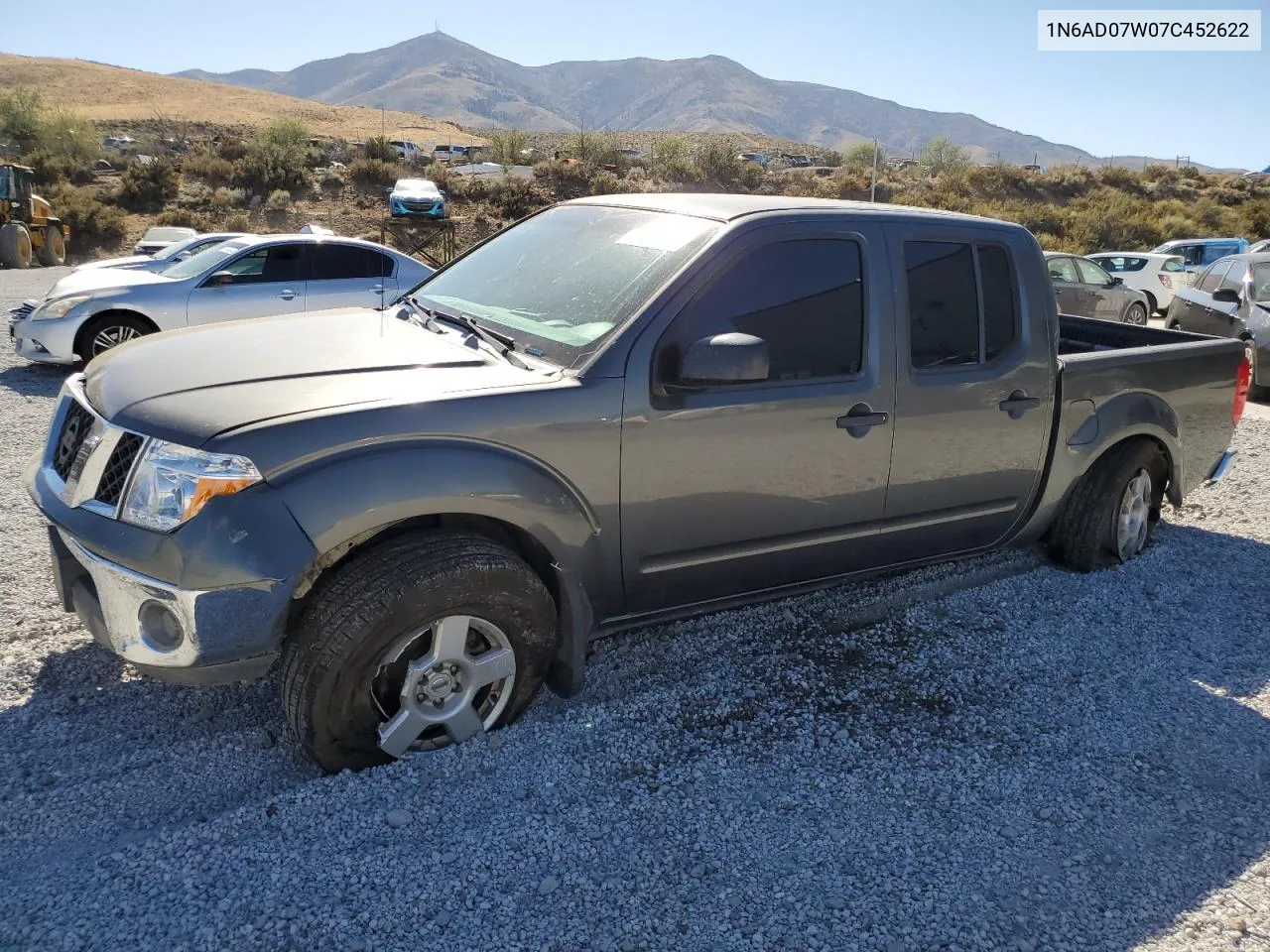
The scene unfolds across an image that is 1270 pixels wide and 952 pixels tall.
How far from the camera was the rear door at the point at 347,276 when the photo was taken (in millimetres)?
9820

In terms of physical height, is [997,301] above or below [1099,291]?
above

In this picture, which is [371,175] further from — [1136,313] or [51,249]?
[1136,313]

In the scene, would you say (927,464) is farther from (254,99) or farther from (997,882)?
(254,99)

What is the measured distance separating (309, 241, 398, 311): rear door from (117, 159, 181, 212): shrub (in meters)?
22.7

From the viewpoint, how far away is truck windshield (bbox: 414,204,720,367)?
3.40 metres

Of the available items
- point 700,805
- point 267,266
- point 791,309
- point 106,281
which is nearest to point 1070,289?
point 267,266

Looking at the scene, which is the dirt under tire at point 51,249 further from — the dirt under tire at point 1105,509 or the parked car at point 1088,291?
the dirt under tire at point 1105,509

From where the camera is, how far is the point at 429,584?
9.52 ft

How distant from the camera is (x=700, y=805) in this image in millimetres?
3029

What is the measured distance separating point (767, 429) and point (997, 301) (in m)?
1.44

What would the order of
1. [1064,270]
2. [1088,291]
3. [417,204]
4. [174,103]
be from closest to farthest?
[1064,270]
[1088,291]
[417,204]
[174,103]

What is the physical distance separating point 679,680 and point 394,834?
1.37 meters

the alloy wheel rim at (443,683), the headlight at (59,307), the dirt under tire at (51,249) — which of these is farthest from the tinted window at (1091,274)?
the dirt under tire at (51,249)

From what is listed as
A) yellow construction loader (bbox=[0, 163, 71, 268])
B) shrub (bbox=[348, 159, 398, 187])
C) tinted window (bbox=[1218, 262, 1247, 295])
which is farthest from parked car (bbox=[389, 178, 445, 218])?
tinted window (bbox=[1218, 262, 1247, 295])
